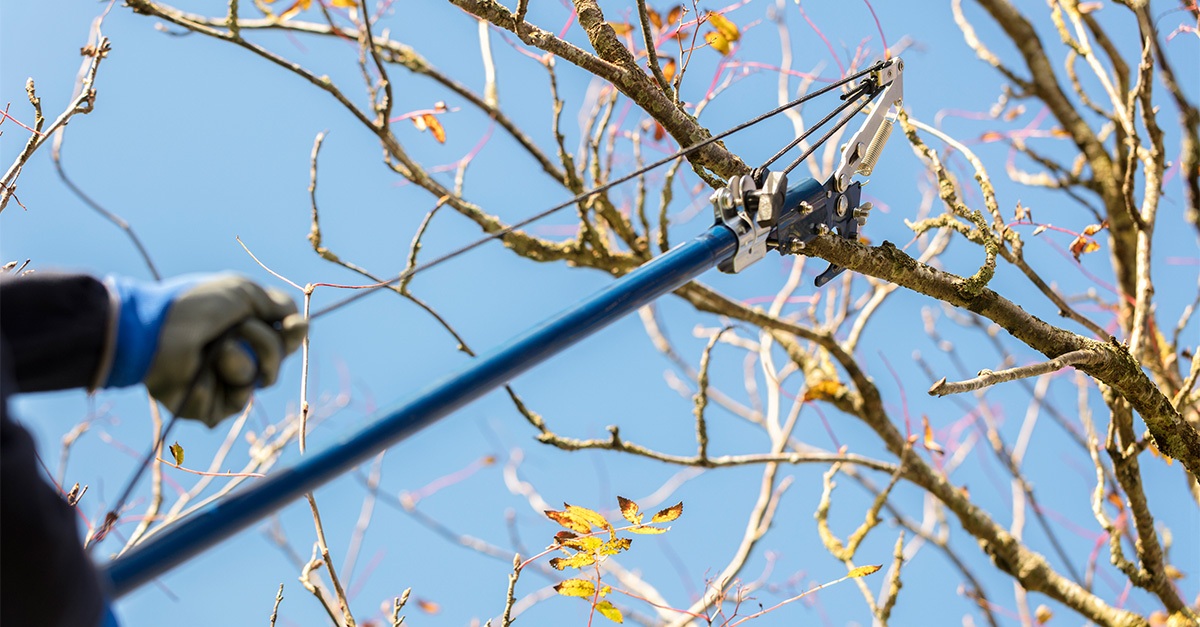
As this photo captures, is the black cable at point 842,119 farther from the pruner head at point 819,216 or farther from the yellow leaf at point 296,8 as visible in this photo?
the yellow leaf at point 296,8

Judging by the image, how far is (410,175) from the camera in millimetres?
2762

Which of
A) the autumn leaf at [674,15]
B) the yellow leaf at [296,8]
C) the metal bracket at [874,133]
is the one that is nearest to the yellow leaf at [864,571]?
the metal bracket at [874,133]

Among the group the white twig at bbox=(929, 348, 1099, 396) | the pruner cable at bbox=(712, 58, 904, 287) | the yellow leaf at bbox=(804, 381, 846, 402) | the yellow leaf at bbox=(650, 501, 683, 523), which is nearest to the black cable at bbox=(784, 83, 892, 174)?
the pruner cable at bbox=(712, 58, 904, 287)

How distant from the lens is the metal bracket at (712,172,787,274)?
57.7 inches

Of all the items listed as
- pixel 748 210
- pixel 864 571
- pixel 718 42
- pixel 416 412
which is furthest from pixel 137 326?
pixel 718 42

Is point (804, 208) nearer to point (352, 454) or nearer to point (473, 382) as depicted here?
point (473, 382)

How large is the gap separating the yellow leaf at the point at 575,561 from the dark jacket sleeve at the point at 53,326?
111 cm

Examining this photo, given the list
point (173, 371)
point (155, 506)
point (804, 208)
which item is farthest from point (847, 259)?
point (155, 506)

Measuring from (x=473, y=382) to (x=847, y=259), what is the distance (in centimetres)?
92

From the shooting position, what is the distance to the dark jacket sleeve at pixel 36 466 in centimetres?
88

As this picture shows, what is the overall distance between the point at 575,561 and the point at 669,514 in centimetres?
24

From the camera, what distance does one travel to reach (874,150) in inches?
66.9

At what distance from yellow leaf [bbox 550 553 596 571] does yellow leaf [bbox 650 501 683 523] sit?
0.17 meters

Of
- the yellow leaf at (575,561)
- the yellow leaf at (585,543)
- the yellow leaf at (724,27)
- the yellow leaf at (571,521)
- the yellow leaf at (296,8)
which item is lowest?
the yellow leaf at (575,561)
